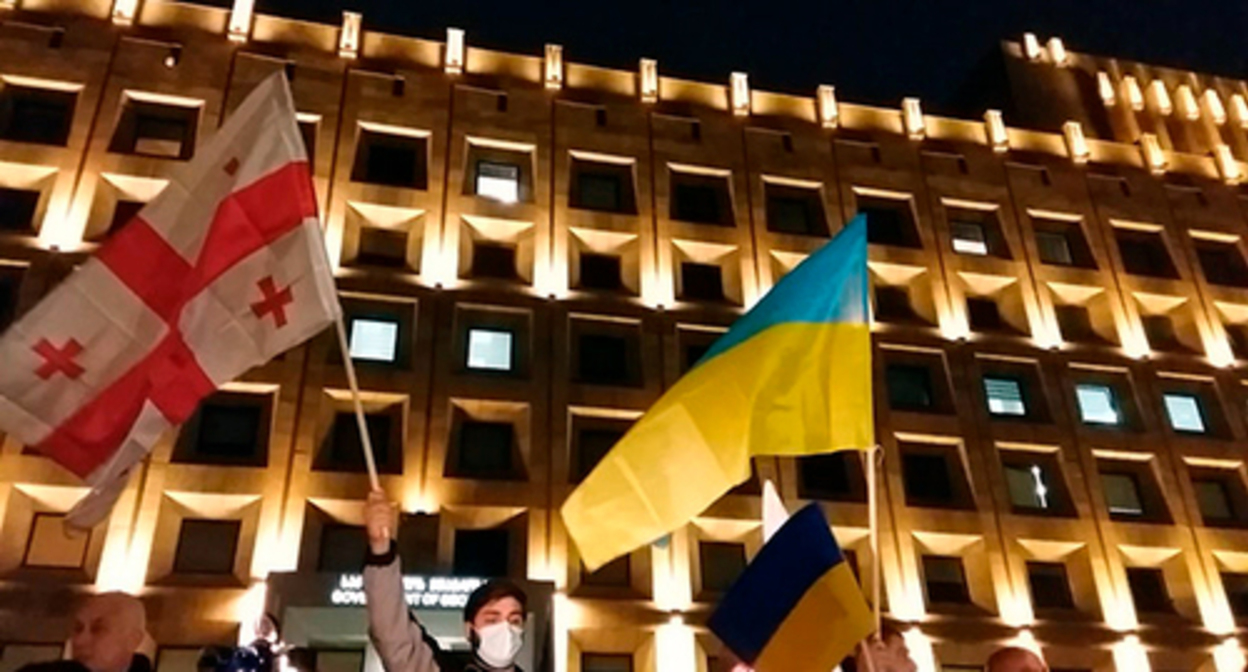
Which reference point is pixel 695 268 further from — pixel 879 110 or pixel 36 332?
pixel 36 332

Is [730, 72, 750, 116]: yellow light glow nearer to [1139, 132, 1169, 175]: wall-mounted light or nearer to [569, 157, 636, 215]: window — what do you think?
[569, 157, 636, 215]: window

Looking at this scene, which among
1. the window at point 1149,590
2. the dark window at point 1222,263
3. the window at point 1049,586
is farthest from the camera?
the dark window at point 1222,263

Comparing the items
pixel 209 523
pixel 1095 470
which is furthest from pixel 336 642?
pixel 1095 470

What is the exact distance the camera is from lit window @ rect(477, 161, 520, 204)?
29.7 meters

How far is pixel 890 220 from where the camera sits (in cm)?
3319

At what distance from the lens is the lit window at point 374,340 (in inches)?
1029

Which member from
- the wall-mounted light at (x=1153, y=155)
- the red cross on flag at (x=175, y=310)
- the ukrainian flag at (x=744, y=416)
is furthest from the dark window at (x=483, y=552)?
the wall-mounted light at (x=1153, y=155)

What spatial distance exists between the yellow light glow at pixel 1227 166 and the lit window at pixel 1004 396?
13.6m

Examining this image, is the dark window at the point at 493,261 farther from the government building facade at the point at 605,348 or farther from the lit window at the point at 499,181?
the lit window at the point at 499,181

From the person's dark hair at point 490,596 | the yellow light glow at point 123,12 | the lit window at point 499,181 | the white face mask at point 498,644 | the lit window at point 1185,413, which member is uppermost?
the yellow light glow at point 123,12

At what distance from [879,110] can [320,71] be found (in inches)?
703

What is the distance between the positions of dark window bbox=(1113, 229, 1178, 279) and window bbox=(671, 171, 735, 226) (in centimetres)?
1349

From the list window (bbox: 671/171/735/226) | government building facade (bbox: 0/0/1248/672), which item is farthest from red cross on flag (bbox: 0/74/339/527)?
window (bbox: 671/171/735/226)

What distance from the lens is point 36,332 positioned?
7.98m
